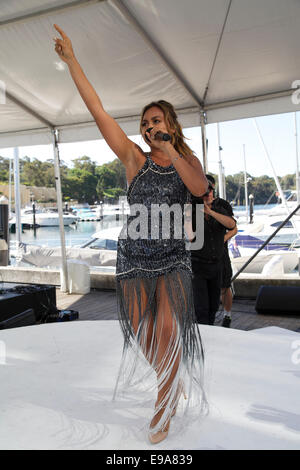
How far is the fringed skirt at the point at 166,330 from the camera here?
1422 millimetres

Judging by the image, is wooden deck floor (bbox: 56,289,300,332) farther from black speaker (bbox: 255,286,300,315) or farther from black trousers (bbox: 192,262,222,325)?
black trousers (bbox: 192,262,222,325)

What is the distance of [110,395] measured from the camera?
1714 mm

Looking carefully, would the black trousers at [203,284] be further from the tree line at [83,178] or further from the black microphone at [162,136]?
the tree line at [83,178]

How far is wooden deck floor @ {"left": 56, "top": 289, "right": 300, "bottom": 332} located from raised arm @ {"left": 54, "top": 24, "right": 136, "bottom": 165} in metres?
2.95

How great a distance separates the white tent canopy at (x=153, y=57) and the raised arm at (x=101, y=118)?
1.69 metres

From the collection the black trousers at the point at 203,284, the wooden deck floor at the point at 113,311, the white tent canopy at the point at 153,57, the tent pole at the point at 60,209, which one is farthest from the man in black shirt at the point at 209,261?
the tent pole at the point at 60,209

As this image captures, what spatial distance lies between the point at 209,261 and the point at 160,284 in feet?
5.27

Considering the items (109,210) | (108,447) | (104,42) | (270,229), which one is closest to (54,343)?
(108,447)

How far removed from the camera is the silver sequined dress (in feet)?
4.73

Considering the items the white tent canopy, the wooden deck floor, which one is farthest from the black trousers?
the white tent canopy

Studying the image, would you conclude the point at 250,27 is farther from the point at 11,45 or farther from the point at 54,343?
the point at 54,343

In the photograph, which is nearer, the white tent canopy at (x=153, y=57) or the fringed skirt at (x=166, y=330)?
the fringed skirt at (x=166, y=330)

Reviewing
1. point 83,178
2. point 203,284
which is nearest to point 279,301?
point 203,284

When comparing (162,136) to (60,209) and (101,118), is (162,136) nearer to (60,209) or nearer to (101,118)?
(101,118)
